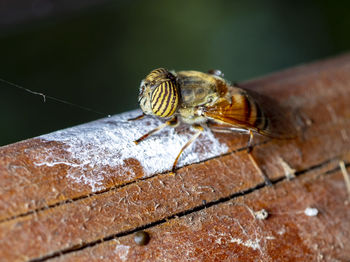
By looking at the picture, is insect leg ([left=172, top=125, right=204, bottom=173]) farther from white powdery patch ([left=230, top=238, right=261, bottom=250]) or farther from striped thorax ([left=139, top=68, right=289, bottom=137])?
white powdery patch ([left=230, top=238, right=261, bottom=250])

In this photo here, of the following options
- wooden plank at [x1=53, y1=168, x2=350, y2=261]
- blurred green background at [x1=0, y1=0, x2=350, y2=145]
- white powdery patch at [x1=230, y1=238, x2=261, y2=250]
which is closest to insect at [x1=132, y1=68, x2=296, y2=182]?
wooden plank at [x1=53, y1=168, x2=350, y2=261]

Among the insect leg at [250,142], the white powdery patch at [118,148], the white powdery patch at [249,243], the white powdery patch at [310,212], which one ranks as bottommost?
the white powdery patch at [310,212]

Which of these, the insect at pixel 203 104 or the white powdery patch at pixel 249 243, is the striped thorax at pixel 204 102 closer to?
the insect at pixel 203 104

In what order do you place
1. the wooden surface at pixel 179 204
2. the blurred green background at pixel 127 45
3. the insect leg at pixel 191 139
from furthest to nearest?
the blurred green background at pixel 127 45 → the insect leg at pixel 191 139 → the wooden surface at pixel 179 204

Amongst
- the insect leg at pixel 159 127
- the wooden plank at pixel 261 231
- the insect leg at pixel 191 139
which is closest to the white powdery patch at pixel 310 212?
the wooden plank at pixel 261 231

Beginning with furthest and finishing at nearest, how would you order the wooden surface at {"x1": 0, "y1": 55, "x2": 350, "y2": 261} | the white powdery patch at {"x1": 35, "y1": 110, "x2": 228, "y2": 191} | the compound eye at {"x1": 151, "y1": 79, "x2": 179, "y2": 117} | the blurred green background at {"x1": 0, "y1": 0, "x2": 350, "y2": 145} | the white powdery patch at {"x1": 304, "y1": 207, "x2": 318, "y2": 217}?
1. the blurred green background at {"x1": 0, "y1": 0, "x2": 350, "y2": 145}
2. the compound eye at {"x1": 151, "y1": 79, "x2": 179, "y2": 117}
3. the white powdery patch at {"x1": 304, "y1": 207, "x2": 318, "y2": 217}
4. the white powdery patch at {"x1": 35, "y1": 110, "x2": 228, "y2": 191}
5. the wooden surface at {"x1": 0, "y1": 55, "x2": 350, "y2": 261}

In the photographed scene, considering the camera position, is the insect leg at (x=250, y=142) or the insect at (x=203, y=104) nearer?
the insect leg at (x=250, y=142)

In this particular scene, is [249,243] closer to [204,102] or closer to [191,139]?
[191,139]
